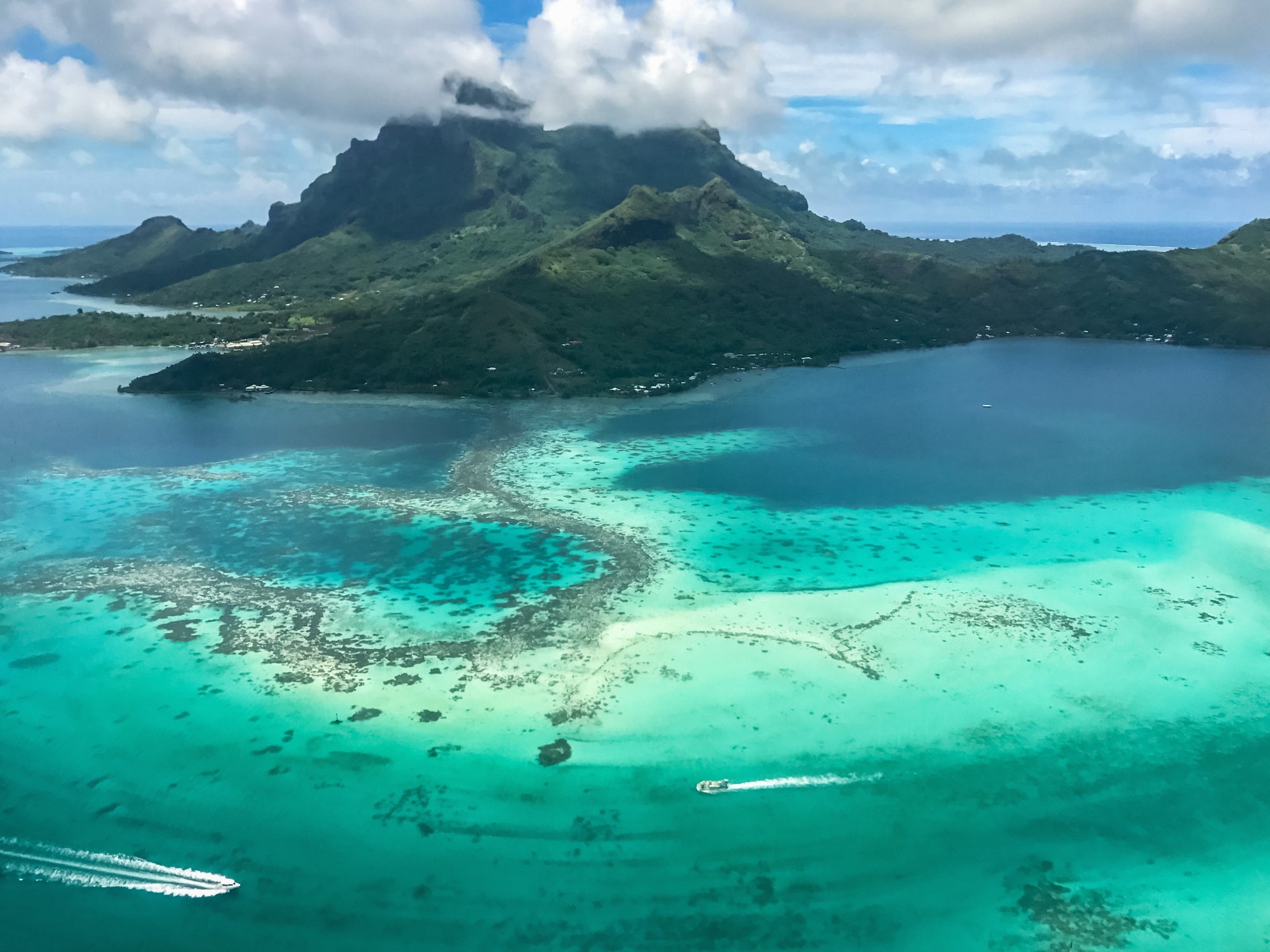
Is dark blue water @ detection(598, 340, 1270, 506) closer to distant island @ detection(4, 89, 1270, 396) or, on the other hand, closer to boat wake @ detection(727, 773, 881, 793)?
distant island @ detection(4, 89, 1270, 396)

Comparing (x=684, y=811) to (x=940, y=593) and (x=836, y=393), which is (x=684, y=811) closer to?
(x=940, y=593)

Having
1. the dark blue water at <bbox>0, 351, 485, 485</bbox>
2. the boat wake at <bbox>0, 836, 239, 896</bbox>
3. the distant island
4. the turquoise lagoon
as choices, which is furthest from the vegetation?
the boat wake at <bbox>0, 836, 239, 896</bbox>

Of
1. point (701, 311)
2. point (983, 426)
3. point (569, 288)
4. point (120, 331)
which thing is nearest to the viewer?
point (983, 426)

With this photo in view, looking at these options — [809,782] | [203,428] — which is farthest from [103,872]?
[203,428]

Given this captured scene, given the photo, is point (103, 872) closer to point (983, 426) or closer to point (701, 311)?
point (983, 426)

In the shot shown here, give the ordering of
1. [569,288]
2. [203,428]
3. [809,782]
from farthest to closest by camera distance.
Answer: [569,288] < [203,428] < [809,782]

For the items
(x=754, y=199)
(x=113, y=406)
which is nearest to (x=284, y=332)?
(x=113, y=406)
